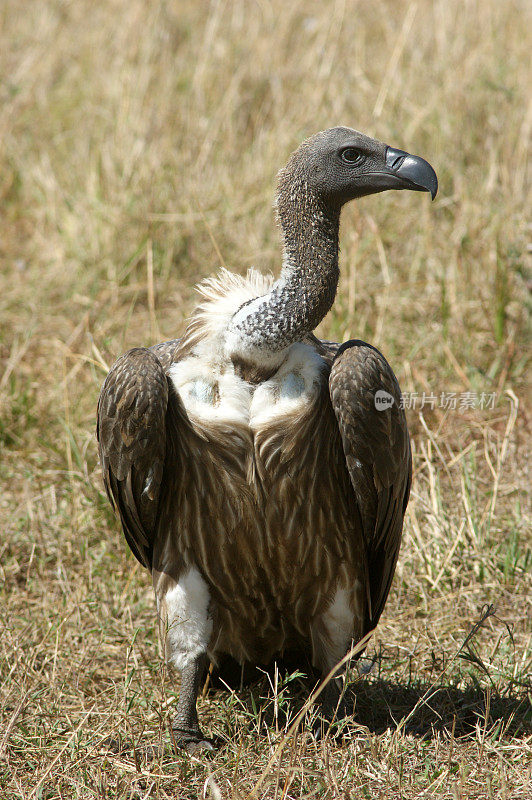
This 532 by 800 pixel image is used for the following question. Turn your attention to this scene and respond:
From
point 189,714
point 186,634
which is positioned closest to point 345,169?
point 186,634

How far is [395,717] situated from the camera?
11.9 feet

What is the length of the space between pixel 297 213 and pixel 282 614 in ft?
4.49

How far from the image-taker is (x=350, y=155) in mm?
3314

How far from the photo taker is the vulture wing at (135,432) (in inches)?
126

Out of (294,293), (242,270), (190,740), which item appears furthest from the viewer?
(242,270)

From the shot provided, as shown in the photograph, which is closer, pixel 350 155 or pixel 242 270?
pixel 350 155

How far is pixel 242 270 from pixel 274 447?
9.96ft

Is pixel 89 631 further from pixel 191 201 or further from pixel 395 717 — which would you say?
pixel 191 201

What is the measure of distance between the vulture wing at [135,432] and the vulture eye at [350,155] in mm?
873

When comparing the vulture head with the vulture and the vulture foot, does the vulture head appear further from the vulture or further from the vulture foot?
the vulture foot

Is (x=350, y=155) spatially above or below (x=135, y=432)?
above

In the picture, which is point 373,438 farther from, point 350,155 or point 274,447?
point 350,155

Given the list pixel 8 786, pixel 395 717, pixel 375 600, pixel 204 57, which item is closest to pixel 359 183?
pixel 375 600

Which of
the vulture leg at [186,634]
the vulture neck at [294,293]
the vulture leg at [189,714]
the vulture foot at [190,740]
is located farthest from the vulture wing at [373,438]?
the vulture foot at [190,740]
